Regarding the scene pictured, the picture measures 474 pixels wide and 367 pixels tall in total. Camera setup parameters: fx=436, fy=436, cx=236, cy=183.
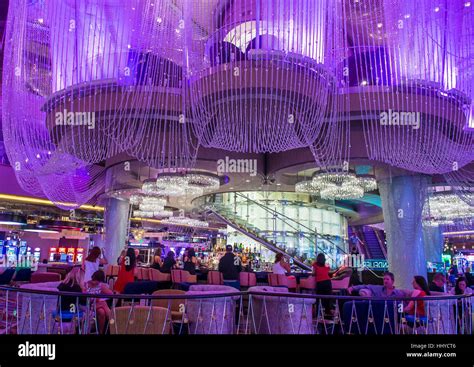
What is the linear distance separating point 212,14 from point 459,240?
121ft

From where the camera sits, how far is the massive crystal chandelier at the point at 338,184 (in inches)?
458

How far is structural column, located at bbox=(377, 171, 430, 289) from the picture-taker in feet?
34.9

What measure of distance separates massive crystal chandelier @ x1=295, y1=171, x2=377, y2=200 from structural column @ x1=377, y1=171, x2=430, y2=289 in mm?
1077

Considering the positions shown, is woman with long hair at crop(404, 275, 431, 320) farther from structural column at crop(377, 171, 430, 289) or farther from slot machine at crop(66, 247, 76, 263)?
slot machine at crop(66, 247, 76, 263)

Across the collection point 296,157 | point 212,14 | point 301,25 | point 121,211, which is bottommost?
point 121,211

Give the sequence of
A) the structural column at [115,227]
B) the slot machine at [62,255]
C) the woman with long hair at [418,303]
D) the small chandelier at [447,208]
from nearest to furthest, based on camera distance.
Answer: the woman with long hair at [418,303] < the small chandelier at [447,208] < the structural column at [115,227] < the slot machine at [62,255]

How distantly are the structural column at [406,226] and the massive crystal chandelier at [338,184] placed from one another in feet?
3.53

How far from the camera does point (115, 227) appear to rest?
15750 mm

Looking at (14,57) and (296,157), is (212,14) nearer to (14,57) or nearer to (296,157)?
(14,57)

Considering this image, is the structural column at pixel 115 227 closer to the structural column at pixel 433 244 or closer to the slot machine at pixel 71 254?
the structural column at pixel 433 244

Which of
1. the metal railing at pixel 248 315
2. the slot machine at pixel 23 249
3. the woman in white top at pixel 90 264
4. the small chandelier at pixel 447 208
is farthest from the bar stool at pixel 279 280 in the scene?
the slot machine at pixel 23 249

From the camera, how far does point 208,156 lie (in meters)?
11.3

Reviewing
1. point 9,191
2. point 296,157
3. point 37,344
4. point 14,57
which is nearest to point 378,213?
point 296,157

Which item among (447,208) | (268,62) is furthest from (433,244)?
(268,62)
